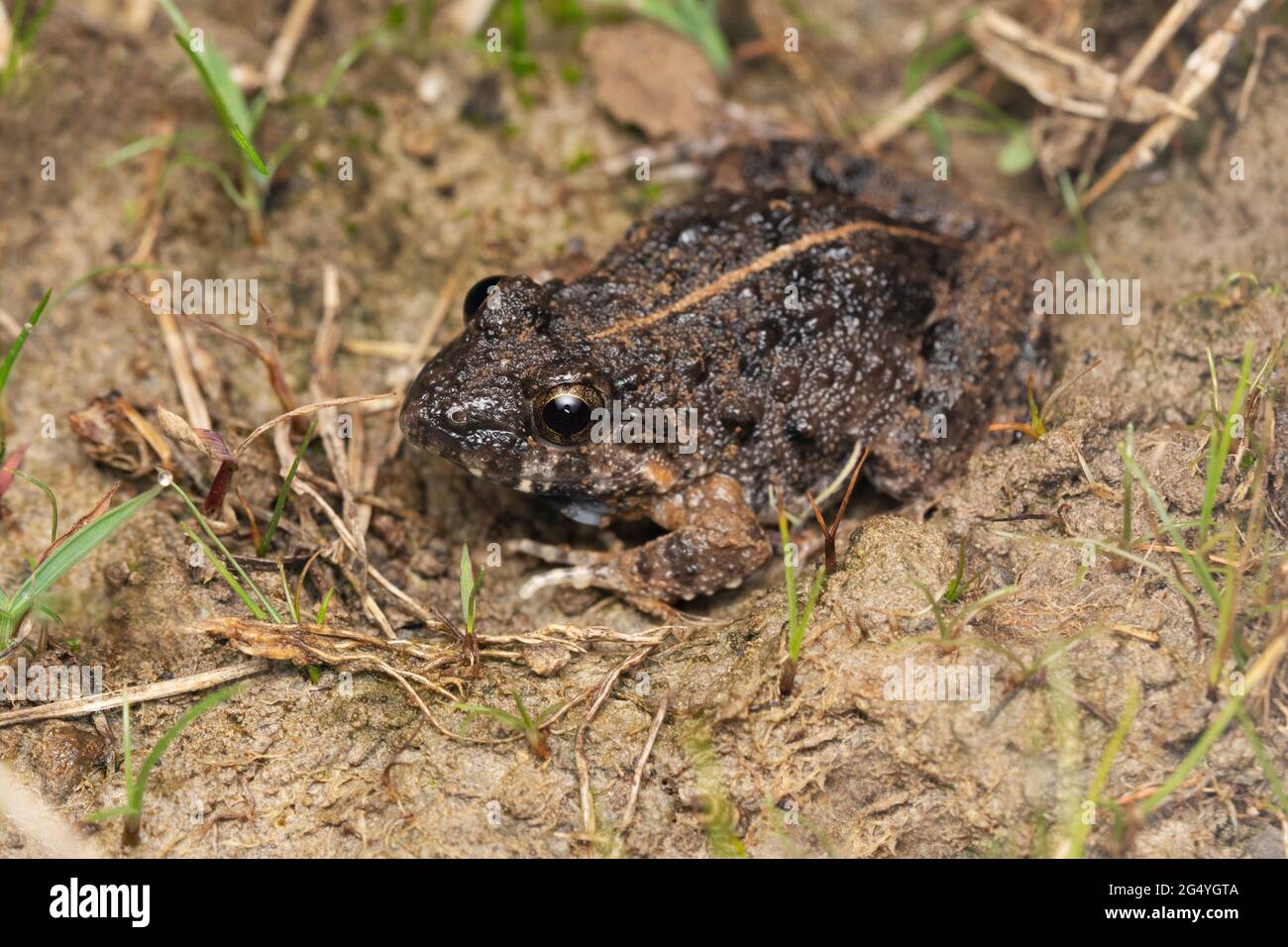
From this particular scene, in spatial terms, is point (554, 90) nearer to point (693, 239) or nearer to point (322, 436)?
point (693, 239)

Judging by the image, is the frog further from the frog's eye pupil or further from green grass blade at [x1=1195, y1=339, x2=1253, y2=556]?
green grass blade at [x1=1195, y1=339, x2=1253, y2=556]

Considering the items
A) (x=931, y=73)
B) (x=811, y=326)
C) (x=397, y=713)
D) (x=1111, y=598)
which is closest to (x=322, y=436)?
(x=397, y=713)

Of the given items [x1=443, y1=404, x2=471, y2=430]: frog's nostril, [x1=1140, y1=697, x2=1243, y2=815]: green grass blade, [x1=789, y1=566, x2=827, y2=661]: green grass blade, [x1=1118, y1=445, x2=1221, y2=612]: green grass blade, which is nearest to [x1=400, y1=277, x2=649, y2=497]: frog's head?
[x1=443, y1=404, x2=471, y2=430]: frog's nostril

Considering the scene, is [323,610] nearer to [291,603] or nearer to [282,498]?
[291,603]

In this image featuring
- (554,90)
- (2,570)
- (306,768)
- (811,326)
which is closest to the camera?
(306,768)

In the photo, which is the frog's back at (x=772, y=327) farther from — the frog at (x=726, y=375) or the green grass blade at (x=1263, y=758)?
the green grass blade at (x=1263, y=758)

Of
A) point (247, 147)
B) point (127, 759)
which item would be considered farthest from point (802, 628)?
point (247, 147)

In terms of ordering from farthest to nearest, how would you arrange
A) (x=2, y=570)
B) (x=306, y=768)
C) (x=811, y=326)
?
(x=811, y=326), (x=2, y=570), (x=306, y=768)
